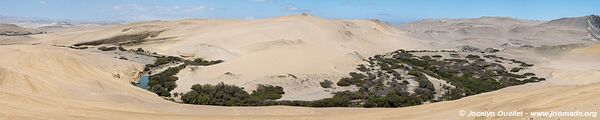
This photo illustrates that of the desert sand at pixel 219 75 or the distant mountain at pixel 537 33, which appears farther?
the distant mountain at pixel 537 33

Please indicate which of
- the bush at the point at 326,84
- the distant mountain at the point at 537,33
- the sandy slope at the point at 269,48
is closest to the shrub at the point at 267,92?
the sandy slope at the point at 269,48

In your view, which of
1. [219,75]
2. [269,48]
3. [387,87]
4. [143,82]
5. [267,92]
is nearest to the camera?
[267,92]

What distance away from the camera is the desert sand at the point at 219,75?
21.8m

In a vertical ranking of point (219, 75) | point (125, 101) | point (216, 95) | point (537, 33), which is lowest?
point (216, 95)

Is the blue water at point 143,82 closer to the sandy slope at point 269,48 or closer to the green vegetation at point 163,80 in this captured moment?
the green vegetation at point 163,80

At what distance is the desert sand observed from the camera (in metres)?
21.8

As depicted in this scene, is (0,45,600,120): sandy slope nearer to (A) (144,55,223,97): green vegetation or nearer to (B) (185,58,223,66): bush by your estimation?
(A) (144,55,223,97): green vegetation

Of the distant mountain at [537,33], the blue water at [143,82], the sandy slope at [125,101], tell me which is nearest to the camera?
the sandy slope at [125,101]

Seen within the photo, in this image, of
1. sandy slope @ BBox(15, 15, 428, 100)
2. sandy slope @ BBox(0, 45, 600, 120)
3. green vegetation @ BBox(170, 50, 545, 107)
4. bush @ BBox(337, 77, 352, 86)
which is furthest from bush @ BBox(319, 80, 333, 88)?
sandy slope @ BBox(0, 45, 600, 120)

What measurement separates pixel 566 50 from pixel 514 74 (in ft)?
124

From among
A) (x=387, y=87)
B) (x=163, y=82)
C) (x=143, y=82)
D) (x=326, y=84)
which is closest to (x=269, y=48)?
(x=143, y=82)

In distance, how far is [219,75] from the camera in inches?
1576

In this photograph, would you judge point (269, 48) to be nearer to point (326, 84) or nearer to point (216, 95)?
point (326, 84)

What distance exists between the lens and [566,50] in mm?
81938
